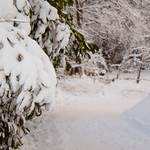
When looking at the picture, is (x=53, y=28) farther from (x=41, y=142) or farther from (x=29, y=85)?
(x=41, y=142)

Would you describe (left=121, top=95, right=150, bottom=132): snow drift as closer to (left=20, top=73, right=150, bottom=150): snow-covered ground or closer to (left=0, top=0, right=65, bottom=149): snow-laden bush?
(left=20, top=73, right=150, bottom=150): snow-covered ground

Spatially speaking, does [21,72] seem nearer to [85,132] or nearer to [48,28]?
[48,28]

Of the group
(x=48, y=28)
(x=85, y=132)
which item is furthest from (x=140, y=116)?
(x=48, y=28)

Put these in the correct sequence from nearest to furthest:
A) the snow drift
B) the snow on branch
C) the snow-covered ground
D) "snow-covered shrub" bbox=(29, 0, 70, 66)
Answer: the snow on branch < "snow-covered shrub" bbox=(29, 0, 70, 66) < the snow-covered ground < the snow drift

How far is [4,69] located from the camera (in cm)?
152

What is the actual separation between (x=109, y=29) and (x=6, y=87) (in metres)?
11.5

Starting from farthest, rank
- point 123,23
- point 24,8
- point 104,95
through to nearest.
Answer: point 123,23, point 104,95, point 24,8

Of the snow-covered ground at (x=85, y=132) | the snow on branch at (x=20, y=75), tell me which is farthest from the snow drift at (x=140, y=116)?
the snow on branch at (x=20, y=75)

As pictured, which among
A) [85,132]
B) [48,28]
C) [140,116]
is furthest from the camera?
[140,116]

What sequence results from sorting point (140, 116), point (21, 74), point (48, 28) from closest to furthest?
1. point (21, 74)
2. point (48, 28)
3. point (140, 116)

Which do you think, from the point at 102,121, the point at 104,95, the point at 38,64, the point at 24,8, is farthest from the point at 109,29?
the point at 38,64

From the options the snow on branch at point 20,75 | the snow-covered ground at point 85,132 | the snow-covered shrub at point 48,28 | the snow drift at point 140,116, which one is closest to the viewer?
the snow on branch at point 20,75

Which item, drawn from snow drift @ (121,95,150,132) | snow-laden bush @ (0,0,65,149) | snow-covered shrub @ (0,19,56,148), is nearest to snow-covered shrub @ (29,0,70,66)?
snow-laden bush @ (0,0,65,149)

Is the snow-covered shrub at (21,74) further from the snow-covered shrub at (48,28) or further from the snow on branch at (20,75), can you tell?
the snow-covered shrub at (48,28)
